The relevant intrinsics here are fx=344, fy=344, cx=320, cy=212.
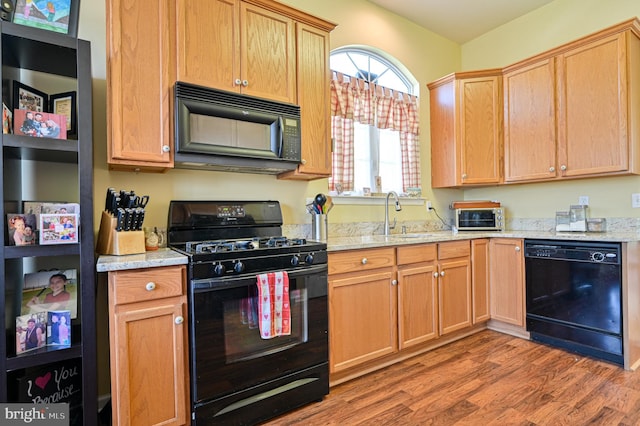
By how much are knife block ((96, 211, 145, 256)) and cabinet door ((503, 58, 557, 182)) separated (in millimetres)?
3274

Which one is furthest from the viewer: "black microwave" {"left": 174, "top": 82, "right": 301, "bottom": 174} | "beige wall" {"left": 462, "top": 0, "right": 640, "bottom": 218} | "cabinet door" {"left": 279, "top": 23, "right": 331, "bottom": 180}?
"beige wall" {"left": 462, "top": 0, "right": 640, "bottom": 218}

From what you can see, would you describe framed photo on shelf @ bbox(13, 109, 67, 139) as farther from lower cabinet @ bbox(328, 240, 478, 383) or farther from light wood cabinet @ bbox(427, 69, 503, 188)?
light wood cabinet @ bbox(427, 69, 503, 188)

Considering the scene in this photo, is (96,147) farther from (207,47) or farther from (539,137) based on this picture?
(539,137)

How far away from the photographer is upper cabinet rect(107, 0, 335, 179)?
5.93 ft

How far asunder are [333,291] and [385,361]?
2.54ft

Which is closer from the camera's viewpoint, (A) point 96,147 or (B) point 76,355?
(B) point 76,355

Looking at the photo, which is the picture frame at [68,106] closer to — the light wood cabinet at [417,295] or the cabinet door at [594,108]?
the light wood cabinet at [417,295]

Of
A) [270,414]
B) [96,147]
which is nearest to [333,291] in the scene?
[270,414]

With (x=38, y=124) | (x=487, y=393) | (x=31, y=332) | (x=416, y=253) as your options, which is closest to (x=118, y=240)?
(x=31, y=332)

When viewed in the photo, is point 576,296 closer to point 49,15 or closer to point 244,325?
point 244,325

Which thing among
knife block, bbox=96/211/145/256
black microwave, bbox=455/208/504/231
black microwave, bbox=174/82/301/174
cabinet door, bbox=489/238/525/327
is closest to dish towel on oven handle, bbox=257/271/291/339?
knife block, bbox=96/211/145/256

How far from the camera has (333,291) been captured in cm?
218

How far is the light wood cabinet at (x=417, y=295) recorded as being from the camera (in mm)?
2498

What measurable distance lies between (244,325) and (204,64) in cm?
151
